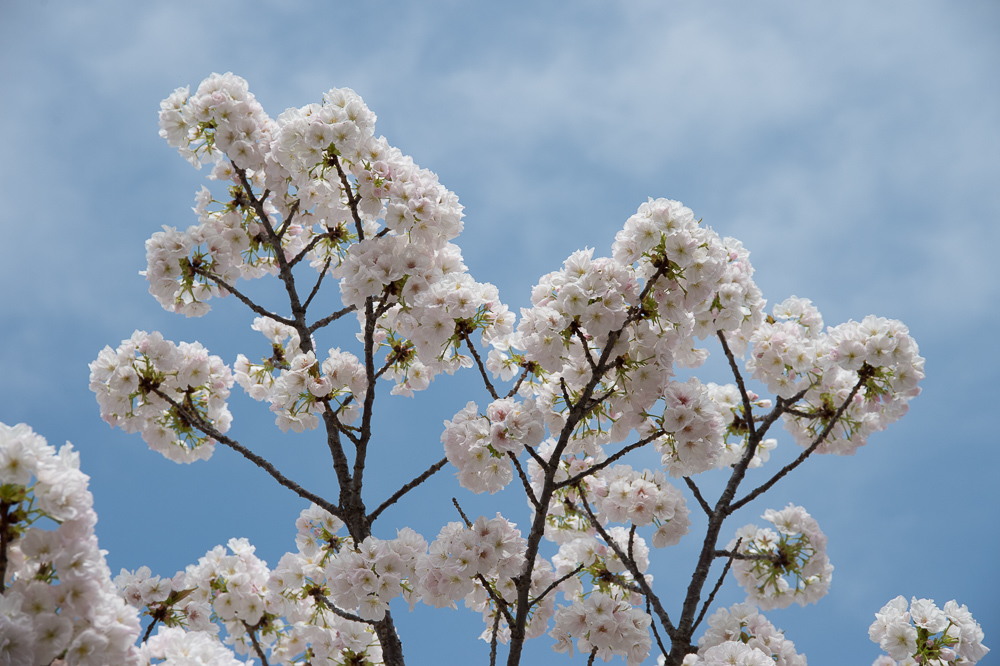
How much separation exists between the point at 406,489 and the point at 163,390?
1.80 metres

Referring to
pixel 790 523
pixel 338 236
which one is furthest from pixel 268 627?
pixel 790 523

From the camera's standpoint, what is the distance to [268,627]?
5.25 m

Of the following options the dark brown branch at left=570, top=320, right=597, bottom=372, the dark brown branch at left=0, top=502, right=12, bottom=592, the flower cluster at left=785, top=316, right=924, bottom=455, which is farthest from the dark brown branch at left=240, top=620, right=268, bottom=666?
the flower cluster at left=785, top=316, right=924, bottom=455

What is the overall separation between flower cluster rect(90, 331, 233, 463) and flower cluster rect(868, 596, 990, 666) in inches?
190

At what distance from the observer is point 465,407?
4.00 meters

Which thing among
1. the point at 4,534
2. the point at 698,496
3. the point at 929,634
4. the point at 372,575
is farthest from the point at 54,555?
the point at 929,634

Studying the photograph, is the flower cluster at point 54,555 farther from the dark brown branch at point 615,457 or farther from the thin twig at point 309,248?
the thin twig at point 309,248

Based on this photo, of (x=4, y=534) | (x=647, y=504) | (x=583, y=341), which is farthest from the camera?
(x=647, y=504)

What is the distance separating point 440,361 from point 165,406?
1.94 meters

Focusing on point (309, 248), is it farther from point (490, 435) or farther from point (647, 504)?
point (647, 504)

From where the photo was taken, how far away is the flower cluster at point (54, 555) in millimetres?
2752

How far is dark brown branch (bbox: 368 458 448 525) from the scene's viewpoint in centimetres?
460

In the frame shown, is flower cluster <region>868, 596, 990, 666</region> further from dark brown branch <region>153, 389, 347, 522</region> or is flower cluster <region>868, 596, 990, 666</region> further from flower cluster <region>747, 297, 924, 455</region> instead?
dark brown branch <region>153, 389, 347, 522</region>

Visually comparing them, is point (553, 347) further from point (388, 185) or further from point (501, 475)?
point (388, 185)
